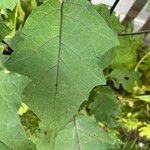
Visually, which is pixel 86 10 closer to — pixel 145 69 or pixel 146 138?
pixel 146 138

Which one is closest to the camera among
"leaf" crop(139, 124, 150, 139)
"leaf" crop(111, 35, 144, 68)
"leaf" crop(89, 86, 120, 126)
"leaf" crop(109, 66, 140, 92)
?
"leaf" crop(89, 86, 120, 126)

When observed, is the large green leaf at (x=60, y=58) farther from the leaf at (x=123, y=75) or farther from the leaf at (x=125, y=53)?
the leaf at (x=125, y=53)

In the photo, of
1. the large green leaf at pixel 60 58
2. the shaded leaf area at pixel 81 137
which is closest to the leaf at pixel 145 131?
the shaded leaf area at pixel 81 137

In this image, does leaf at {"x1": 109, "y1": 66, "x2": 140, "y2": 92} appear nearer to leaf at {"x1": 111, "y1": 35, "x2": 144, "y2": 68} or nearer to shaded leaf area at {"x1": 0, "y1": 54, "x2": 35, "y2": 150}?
leaf at {"x1": 111, "y1": 35, "x2": 144, "y2": 68}

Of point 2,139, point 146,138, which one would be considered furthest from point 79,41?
point 146,138

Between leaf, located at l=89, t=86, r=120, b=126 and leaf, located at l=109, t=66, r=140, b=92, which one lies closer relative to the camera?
leaf, located at l=89, t=86, r=120, b=126

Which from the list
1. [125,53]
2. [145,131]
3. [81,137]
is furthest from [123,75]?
[81,137]

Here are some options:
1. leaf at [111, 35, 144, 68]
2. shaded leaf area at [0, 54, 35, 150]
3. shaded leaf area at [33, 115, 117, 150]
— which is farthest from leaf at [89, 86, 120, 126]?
shaded leaf area at [0, 54, 35, 150]
